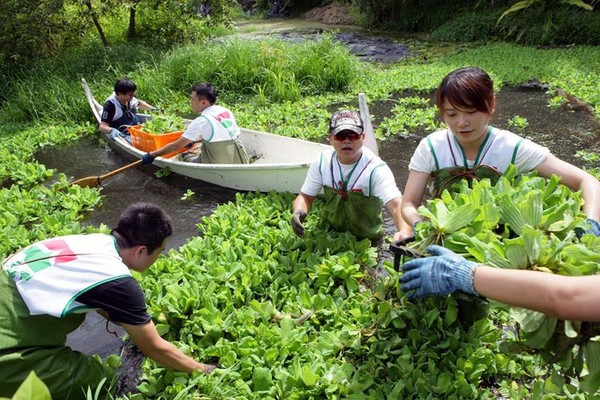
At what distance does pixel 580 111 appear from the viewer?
791 centimetres

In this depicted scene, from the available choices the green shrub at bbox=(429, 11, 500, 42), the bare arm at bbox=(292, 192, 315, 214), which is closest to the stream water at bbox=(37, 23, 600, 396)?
the bare arm at bbox=(292, 192, 315, 214)

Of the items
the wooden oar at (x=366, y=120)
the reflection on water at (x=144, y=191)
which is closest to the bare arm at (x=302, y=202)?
the wooden oar at (x=366, y=120)

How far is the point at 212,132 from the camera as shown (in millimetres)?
5980

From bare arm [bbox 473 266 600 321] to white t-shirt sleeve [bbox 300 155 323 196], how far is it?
245cm

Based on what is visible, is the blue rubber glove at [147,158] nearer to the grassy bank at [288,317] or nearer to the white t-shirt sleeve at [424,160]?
the grassy bank at [288,317]

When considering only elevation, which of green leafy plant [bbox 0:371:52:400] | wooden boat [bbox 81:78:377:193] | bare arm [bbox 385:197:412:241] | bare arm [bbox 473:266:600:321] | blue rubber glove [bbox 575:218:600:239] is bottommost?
wooden boat [bbox 81:78:377:193]

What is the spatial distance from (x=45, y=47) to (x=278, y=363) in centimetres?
1412

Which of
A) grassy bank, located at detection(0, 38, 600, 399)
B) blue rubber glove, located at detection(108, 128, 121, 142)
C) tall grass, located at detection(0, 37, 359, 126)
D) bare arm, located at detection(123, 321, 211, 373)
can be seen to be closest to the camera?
bare arm, located at detection(123, 321, 211, 373)

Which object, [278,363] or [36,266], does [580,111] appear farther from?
[36,266]

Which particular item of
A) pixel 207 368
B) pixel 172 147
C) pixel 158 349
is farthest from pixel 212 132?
pixel 158 349

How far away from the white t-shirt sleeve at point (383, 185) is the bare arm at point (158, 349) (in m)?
1.88

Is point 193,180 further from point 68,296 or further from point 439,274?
point 439,274

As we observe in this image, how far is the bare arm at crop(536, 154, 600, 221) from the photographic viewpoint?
254cm

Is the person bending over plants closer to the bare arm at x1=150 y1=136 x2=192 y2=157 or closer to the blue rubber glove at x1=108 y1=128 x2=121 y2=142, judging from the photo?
the bare arm at x1=150 y1=136 x2=192 y2=157
